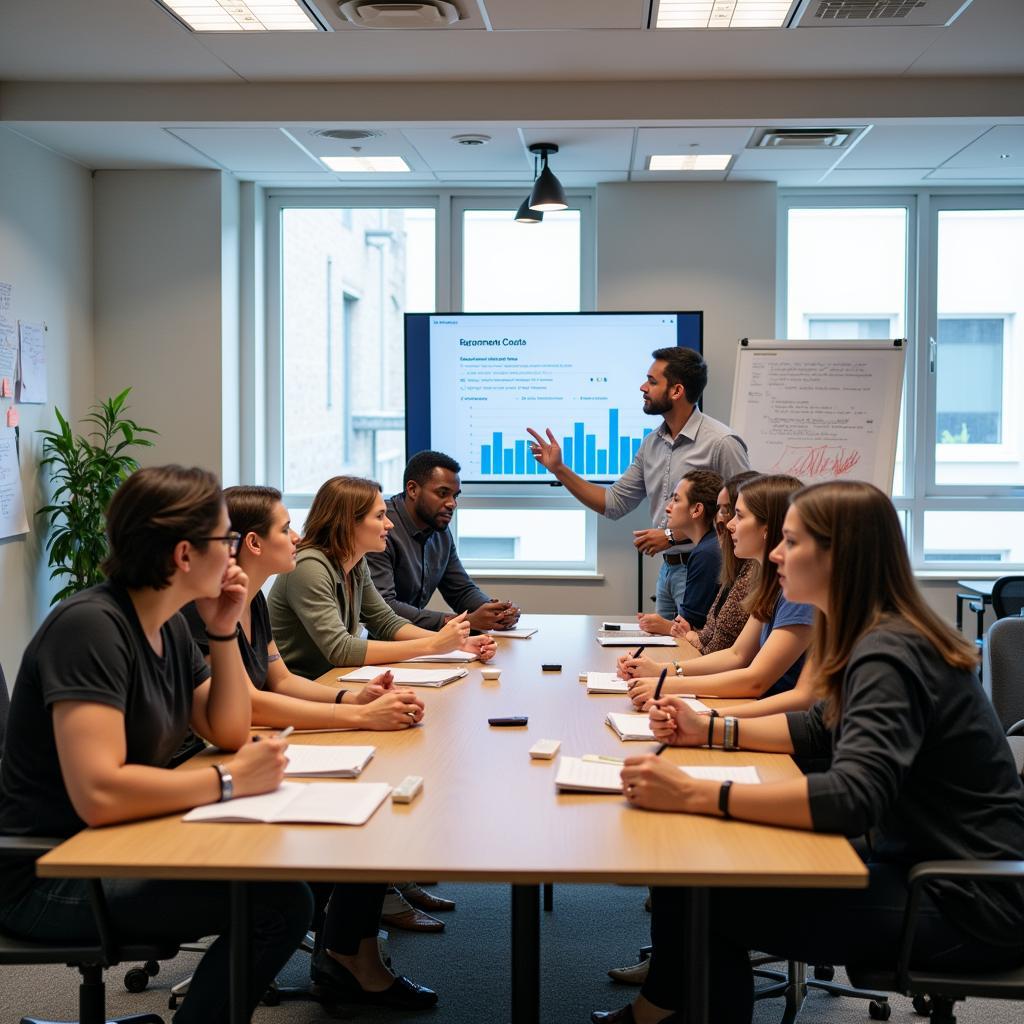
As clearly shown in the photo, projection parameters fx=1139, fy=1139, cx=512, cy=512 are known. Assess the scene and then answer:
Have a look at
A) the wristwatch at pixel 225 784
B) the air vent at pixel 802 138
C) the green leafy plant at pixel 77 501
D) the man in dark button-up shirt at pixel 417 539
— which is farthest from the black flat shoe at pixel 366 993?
the air vent at pixel 802 138

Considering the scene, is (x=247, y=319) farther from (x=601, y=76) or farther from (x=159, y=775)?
(x=159, y=775)

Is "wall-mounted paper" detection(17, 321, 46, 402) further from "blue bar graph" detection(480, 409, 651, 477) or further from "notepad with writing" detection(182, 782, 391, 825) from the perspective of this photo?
"notepad with writing" detection(182, 782, 391, 825)

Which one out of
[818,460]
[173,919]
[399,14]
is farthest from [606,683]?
[818,460]

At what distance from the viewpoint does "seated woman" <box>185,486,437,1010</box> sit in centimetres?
252

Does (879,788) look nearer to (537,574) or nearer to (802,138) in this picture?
(802,138)

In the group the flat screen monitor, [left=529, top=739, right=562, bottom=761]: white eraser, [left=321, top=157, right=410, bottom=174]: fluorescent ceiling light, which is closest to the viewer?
[left=529, top=739, right=562, bottom=761]: white eraser

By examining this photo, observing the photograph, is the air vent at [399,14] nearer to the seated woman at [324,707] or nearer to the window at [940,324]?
the seated woman at [324,707]

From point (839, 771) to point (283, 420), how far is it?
536 cm

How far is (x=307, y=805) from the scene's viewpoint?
1.89m

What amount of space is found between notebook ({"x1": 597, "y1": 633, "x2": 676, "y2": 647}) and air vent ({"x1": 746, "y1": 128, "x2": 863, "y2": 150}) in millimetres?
2636

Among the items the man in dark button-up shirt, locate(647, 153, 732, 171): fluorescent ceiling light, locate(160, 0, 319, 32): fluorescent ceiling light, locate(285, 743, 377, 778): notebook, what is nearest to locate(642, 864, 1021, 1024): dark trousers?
locate(285, 743, 377, 778): notebook

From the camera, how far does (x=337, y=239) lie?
22.4ft

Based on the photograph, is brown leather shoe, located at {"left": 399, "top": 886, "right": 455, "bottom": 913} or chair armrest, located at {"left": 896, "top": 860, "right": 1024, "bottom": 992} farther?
brown leather shoe, located at {"left": 399, "top": 886, "right": 455, "bottom": 913}

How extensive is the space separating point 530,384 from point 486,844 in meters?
4.65
